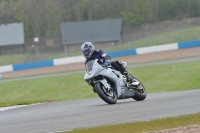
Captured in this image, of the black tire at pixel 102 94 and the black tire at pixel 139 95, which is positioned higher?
the black tire at pixel 102 94

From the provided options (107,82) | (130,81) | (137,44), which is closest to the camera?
(107,82)

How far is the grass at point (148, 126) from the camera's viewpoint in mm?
8953

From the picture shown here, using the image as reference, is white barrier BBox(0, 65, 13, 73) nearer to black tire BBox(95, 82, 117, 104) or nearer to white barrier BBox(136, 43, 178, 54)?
white barrier BBox(136, 43, 178, 54)

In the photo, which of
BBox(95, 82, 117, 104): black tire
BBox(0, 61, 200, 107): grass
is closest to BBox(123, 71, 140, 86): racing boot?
BBox(95, 82, 117, 104): black tire

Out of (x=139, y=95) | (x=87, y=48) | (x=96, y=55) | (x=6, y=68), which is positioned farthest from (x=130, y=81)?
(x=6, y=68)

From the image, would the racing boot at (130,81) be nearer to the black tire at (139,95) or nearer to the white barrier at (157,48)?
the black tire at (139,95)

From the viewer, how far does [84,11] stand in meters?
60.0

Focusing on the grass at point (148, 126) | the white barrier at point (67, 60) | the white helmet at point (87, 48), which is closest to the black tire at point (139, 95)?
the white helmet at point (87, 48)

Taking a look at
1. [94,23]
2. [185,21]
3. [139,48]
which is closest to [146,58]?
[139,48]

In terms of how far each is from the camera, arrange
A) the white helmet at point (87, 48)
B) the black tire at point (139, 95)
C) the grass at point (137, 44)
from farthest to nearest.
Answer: the grass at point (137, 44) → the black tire at point (139, 95) → the white helmet at point (87, 48)

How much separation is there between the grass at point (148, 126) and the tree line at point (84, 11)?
152 ft

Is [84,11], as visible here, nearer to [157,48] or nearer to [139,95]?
[157,48]

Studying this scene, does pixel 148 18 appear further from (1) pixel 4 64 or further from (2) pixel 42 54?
(1) pixel 4 64

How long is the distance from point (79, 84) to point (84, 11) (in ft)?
91.2
